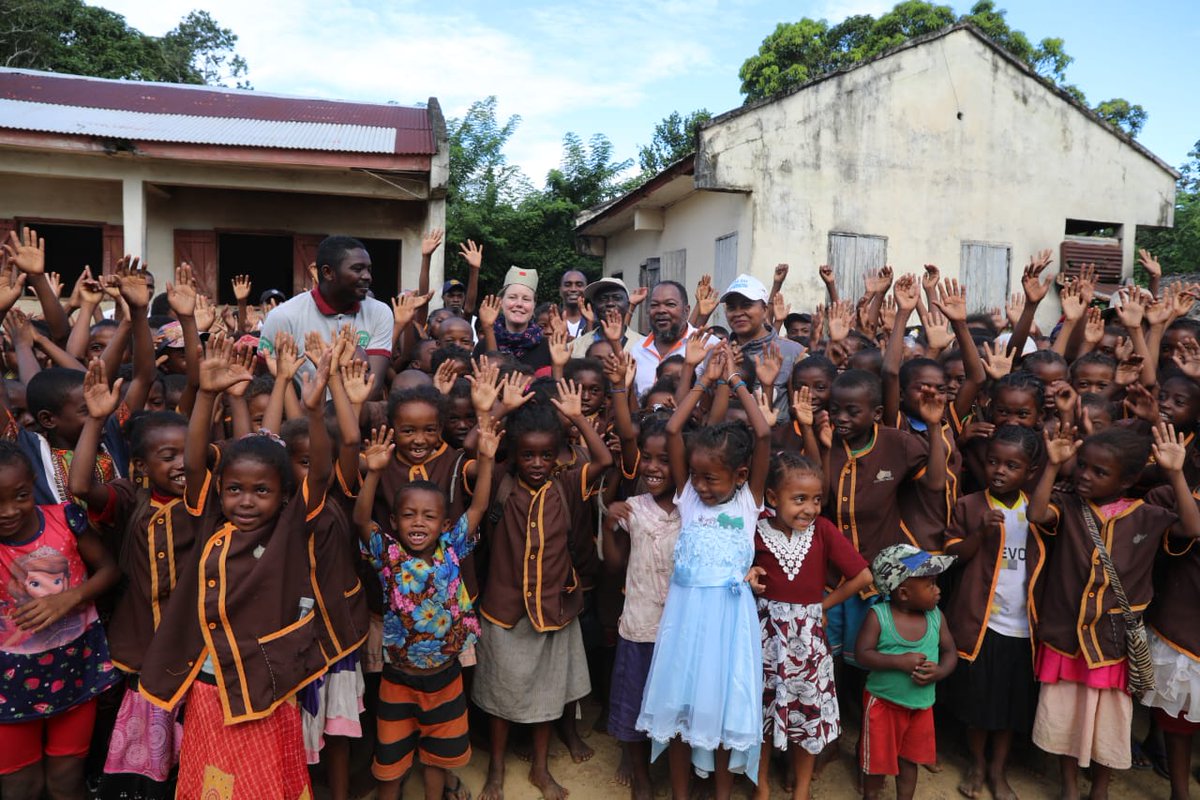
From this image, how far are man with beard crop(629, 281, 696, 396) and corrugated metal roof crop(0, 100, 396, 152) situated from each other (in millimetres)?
4474

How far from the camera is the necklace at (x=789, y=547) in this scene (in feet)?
9.25

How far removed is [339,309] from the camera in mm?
3984

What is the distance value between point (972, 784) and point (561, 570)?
1846 millimetres

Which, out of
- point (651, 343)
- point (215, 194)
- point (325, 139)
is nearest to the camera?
point (651, 343)

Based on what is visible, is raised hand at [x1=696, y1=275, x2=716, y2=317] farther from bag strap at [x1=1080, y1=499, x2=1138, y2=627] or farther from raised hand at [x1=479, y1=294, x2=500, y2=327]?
bag strap at [x1=1080, y1=499, x2=1138, y2=627]

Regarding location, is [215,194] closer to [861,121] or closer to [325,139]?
[325,139]

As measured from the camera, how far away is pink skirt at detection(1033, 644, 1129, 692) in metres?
2.88

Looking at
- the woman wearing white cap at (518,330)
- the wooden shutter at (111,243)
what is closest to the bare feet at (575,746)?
the woman wearing white cap at (518,330)

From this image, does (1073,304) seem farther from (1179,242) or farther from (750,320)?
(1179,242)

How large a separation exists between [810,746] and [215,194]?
29.8ft

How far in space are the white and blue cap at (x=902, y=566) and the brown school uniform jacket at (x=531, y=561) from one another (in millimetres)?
1181

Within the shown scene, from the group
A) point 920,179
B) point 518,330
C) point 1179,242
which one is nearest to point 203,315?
point 518,330

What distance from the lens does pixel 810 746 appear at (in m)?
2.75

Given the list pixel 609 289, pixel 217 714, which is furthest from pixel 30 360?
pixel 609 289
